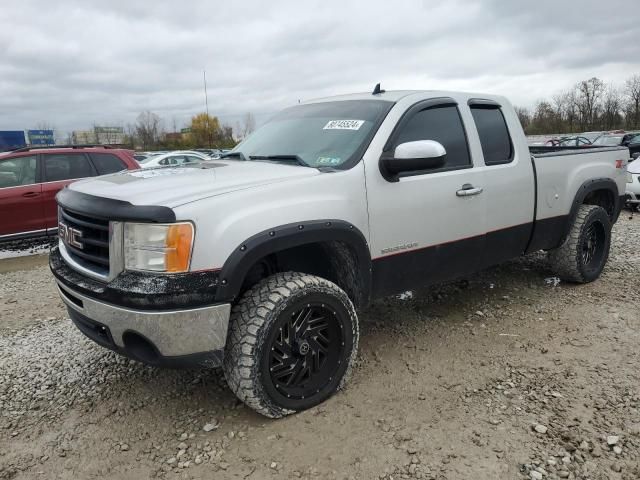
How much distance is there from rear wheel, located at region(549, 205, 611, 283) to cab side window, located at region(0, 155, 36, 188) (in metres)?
7.42

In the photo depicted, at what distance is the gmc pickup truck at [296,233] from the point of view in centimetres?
249

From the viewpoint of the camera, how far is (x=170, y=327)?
2463 mm

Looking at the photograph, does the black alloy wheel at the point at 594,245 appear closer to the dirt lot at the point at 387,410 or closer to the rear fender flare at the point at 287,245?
the dirt lot at the point at 387,410

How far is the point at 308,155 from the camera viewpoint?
3373 millimetres

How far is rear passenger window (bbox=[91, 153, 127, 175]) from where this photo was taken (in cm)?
835

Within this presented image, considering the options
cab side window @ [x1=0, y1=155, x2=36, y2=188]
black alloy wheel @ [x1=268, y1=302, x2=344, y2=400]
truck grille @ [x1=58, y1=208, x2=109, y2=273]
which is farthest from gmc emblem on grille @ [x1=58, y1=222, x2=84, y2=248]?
cab side window @ [x1=0, y1=155, x2=36, y2=188]

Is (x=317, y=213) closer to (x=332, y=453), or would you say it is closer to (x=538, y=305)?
(x=332, y=453)

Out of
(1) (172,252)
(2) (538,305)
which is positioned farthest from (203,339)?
(2) (538,305)

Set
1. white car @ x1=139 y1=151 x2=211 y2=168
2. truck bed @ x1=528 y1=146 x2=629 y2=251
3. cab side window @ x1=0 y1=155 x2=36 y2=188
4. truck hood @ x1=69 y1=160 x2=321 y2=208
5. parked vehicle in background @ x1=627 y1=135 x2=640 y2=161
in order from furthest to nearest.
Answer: parked vehicle in background @ x1=627 y1=135 x2=640 y2=161 → white car @ x1=139 y1=151 x2=211 y2=168 → cab side window @ x1=0 y1=155 x2=36 y2=188 → truck bed @ x1=528 y1=146 x2=629 y2=251 → truck hood @ x1=69 y1=160 x2=321 y2=208

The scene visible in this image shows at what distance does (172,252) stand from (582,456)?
224cm

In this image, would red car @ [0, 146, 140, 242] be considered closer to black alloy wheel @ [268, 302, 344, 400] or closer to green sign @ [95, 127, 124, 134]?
black alloy wheel @ [268, 302, 344, 400]

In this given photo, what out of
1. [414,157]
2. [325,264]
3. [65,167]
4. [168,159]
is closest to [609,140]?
[168,159]

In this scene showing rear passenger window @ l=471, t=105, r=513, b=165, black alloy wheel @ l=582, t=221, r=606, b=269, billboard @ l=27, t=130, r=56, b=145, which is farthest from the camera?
billboard @ l=27, t=130, r=56, b=145

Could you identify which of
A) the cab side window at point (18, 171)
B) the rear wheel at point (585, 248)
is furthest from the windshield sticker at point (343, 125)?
the cab side window at point (18, 171)
